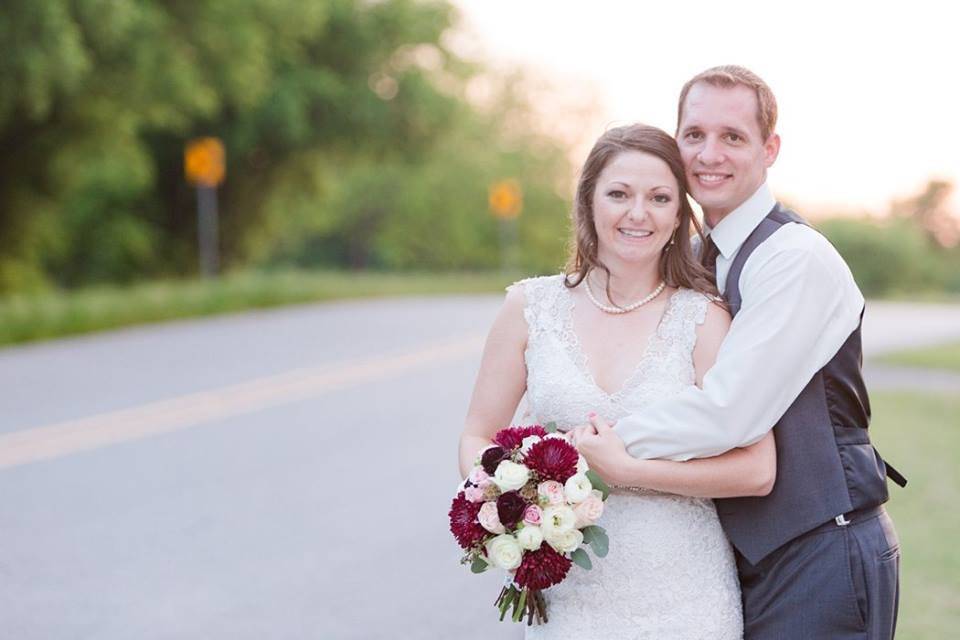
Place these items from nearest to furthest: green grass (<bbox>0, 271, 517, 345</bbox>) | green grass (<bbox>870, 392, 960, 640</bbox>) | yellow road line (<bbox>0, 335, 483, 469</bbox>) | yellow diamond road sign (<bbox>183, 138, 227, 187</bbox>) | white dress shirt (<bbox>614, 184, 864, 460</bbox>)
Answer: white dress shirt (<bbox>614, 184, 864, 460</bbox>) → green grass (<bbox>870, 392, 960, 640</bbox>) → yellow road line (<bbox>0, 335, 483, 469</bbox>) → green grass (<bbox>0, 271, 517, 345</bbox>) → yellow diamond road sign (<bbox>183, 138, 227, 187</bbox>)

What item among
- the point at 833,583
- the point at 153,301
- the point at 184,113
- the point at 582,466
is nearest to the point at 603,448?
the point at 582,466

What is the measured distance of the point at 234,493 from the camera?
340 inches

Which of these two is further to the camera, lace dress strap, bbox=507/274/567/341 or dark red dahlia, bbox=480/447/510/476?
lace dress strap, bbox=507/274/567/341

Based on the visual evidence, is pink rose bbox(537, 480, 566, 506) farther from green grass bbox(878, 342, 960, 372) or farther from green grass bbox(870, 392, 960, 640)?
green grass bbox(878, 342, 960, 372)

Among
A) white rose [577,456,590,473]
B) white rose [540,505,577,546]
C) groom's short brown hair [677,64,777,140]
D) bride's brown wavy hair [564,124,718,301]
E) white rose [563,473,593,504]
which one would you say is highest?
groom's short brown hair [677,64,777,140]

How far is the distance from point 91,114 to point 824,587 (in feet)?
64.0

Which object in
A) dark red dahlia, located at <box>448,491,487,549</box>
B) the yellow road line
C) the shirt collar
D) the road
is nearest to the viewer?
dark red dahlia, located at <box>448,491,487,549</box>

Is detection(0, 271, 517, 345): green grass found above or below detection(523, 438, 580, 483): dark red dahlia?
below

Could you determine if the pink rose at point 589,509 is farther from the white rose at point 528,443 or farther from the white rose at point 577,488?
the white rose at point 528,443

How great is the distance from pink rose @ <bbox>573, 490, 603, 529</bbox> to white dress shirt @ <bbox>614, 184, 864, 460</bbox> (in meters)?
0.15

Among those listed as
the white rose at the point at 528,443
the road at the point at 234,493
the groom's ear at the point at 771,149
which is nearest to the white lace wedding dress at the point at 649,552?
the white rose at the point at 528,443

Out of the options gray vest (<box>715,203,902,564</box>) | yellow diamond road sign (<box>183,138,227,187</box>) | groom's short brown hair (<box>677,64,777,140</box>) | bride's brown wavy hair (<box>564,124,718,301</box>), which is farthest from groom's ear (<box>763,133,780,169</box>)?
yellow diamond road sign (<box>183,138,227,187</box>)

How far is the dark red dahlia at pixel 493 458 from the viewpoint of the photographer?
3211 millimetres

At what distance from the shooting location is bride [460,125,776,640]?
3336mm
